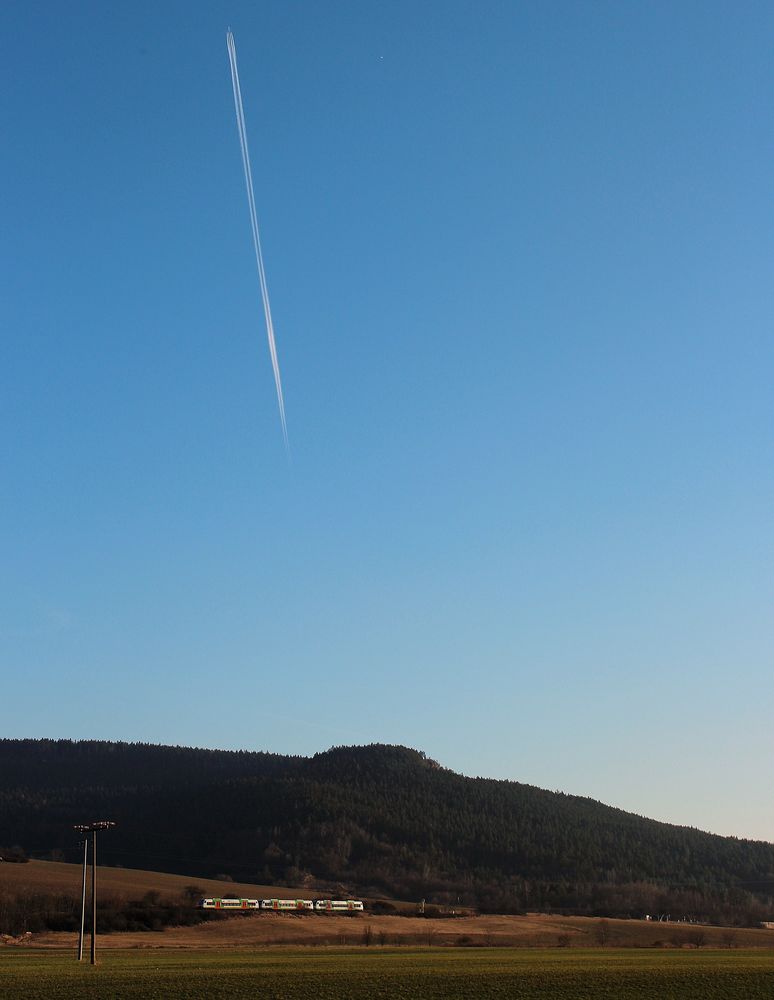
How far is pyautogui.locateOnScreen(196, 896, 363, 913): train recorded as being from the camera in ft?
365

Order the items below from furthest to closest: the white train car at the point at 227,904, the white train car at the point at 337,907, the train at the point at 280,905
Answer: the white train car at the point at 337,907
the train at the point at 280,905
the white train car at the point at 227,904

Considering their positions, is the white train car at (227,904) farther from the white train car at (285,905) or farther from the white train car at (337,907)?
the white train car at (337,907)

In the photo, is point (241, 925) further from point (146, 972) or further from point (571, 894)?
point (571, 894)

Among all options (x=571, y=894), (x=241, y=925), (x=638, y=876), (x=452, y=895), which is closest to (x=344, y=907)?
(x=241, y=925)

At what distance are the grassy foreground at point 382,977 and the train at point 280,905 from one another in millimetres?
44281

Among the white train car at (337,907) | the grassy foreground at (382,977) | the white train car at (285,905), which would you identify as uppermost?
the grassy foreground at (382,977)

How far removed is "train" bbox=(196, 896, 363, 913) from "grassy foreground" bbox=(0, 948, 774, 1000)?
145ft

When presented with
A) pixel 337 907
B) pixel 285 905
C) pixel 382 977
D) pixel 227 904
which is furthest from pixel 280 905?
pixel 382 977

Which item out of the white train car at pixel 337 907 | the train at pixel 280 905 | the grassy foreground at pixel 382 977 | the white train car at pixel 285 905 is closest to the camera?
the grassy foreground at pixel 382 977

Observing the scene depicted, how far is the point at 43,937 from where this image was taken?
91.2 m

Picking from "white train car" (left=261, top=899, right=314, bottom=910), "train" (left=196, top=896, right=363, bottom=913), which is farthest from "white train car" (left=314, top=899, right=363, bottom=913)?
"white train car" (left=261, top=899, right=314, bottom=910)

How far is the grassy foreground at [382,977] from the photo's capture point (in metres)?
47.0

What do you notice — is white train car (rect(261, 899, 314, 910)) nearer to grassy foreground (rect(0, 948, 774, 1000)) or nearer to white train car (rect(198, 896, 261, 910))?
white train car (rect(198, 896, 261, 910))

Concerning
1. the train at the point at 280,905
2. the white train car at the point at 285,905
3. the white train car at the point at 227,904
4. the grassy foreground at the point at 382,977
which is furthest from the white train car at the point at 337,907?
the grassy foreground at the point at 382,977
